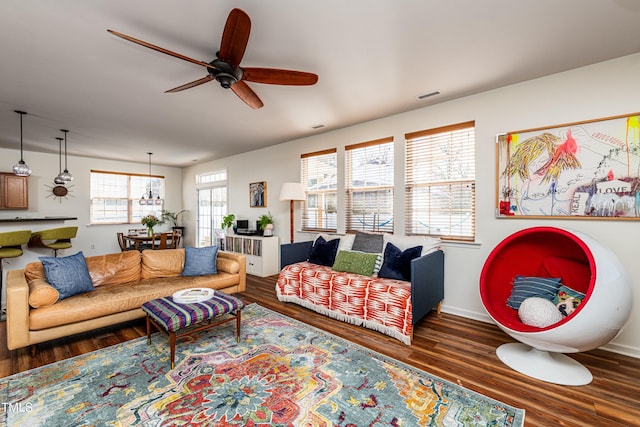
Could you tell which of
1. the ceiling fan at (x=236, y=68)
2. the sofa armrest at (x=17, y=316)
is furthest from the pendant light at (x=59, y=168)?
the ceiling fan at (x=236, y=68)

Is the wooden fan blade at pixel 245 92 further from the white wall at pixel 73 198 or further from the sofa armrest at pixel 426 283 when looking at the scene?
the white wall at pixel 73 198

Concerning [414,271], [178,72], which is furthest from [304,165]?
[414,271]

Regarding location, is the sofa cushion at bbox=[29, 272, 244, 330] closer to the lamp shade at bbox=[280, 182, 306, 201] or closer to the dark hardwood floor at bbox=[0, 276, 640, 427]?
the dark hardwood floor at bbox=[0, 276, 640, 427]

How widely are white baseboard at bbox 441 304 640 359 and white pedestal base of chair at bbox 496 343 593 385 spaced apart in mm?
571

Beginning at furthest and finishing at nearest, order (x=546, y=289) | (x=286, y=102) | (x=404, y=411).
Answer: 1. (x=286, y=102)
2. (x=546, y=289)
3. (x=404, y=411)

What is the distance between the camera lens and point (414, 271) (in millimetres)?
2641

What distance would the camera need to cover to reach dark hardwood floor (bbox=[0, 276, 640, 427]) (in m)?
1.79

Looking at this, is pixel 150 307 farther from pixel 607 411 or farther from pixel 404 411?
pixel 607 411

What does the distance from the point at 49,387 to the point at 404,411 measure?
98.6 inches

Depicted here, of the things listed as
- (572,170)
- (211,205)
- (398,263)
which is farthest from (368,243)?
(211,205)

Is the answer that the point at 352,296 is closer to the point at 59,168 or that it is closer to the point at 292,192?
the point at 292,192

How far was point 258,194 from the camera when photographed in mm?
6008

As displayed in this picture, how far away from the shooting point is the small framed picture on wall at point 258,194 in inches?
232

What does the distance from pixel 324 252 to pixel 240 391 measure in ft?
7.27
